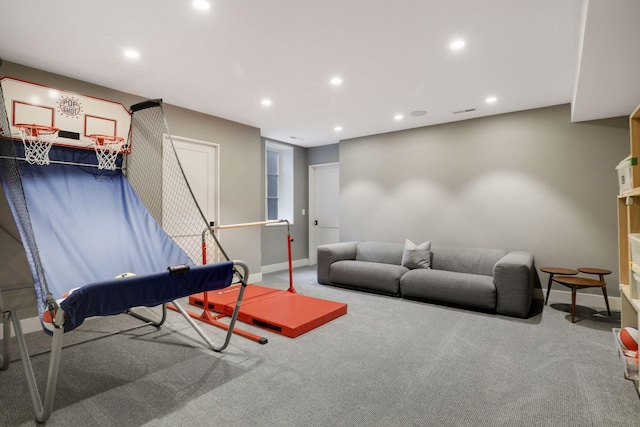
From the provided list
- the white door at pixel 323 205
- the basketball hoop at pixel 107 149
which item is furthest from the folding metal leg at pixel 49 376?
the white door at pixel 323 205

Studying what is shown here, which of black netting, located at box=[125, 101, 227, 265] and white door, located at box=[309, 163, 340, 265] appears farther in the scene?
white door, located at box=[309, 163, 340, 265]

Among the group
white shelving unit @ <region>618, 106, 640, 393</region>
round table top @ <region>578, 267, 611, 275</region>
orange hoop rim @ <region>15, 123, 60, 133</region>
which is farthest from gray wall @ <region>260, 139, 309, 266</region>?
white shelving unit @ <region>618, 106, 640, 393</region>

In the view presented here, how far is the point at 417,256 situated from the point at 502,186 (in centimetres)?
148

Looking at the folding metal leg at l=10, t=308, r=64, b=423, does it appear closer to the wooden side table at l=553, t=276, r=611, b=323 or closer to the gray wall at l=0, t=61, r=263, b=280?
the gray wall at l=0, t=61, r=263, b=280

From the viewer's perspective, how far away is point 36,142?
2.84 metres

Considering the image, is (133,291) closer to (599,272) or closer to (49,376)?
(49,376)

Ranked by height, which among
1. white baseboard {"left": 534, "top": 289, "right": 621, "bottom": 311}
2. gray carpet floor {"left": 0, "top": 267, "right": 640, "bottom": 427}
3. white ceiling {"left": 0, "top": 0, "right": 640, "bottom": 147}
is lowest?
gray carpet floor {"left": 0, "top": 267, "right": 640, "bottom": 427}

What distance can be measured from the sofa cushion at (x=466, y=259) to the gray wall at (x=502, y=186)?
10.7 inches

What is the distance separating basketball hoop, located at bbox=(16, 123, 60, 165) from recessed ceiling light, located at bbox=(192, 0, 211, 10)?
1717 millimetres

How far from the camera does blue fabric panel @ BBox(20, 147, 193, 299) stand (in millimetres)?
2311

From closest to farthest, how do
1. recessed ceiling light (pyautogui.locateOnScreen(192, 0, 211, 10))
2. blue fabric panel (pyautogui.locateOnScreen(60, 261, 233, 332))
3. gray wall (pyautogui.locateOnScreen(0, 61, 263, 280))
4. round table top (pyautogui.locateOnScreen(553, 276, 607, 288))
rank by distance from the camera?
blue fabric panel (pyautogui.locateOnScreen(60, 261, 233, 332)), recessed ceiling light (pyautogui.locateOnScreen(192, 0, 211, 10)), round table top (pyautogui.locateOnScreen(553, 276, 607, 288)), gray wall (pyautogui.locateOnScreen(0, 61, 263, 280))

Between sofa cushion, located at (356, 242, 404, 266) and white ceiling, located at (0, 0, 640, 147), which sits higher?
white ceiling, located at (0, 0, 640, 147)

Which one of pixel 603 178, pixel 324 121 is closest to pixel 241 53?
pixel 324 121

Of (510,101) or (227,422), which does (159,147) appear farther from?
(510,101)
